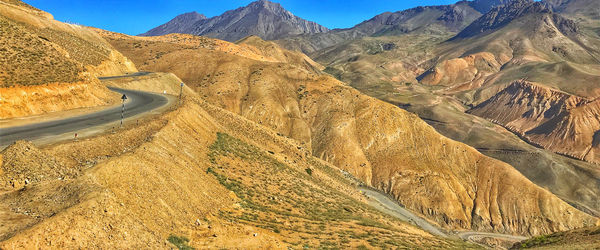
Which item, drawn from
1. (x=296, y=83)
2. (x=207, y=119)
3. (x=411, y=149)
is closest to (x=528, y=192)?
(x=411, y=149)

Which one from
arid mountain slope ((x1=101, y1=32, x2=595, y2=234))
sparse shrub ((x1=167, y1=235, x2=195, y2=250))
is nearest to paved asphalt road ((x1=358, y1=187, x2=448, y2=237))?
arid mountain slope ((x1=101, y1=32, x2=595, y2=234))

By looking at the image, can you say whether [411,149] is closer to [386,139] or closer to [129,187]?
[386,139]

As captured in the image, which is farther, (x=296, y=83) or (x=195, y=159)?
(x=296, y=83)

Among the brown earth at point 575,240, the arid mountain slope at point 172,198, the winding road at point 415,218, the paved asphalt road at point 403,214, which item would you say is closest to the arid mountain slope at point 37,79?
the arid mountain slope at point 172,198

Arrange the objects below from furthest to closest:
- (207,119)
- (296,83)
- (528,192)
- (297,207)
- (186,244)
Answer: (296,83)
(528,192)
(207,119)
(297,207)
(186,244)

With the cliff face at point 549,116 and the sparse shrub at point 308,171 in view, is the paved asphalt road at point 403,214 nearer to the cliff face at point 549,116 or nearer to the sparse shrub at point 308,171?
the sparse shrub at point 308,171

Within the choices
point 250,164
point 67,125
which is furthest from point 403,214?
point 67,125

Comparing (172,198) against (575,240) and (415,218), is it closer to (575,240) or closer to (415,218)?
(575,240)
